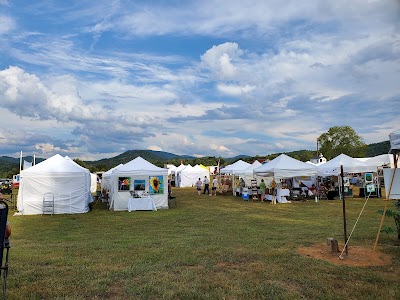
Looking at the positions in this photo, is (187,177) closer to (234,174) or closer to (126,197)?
(234,174)

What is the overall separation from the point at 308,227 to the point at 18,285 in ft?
25.9

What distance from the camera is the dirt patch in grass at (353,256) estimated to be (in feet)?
20.2

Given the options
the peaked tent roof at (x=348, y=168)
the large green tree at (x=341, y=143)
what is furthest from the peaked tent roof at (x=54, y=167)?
the large green tree at (x=341, y=143)

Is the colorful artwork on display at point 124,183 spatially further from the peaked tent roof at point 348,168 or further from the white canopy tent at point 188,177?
the white canopy tent at point 188,177

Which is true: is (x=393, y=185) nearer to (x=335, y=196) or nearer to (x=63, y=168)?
(x=63, y=168)

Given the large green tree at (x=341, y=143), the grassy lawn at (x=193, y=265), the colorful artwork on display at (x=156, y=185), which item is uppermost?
the large green tree at (x=341, y=143)

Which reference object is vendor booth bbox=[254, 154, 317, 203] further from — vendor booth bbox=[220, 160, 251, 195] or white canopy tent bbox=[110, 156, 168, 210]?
white canopy tent bbox=[110, 156, 168, 210]

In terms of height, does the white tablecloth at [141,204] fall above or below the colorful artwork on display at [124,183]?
below

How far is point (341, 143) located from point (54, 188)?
57.3 m

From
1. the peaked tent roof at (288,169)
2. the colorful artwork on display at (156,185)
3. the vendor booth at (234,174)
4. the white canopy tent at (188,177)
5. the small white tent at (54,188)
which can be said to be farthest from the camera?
the white canopy tent at (188,177)

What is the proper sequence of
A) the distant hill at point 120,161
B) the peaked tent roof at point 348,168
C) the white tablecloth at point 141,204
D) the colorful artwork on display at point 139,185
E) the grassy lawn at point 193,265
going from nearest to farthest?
1. the grassy lawn at point 193,265
2. the white tablecloth at point 141,204
3. the colorful artwork on display at point 139,185
4. the peaked tent roof at point 348,168
5. the distant hill at point 120,161

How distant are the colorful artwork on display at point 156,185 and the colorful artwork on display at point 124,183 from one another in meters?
1.10

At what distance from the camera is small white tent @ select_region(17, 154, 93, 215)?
15.7 metres

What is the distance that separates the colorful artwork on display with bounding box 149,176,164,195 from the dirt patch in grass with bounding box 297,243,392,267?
1076 centimetres
